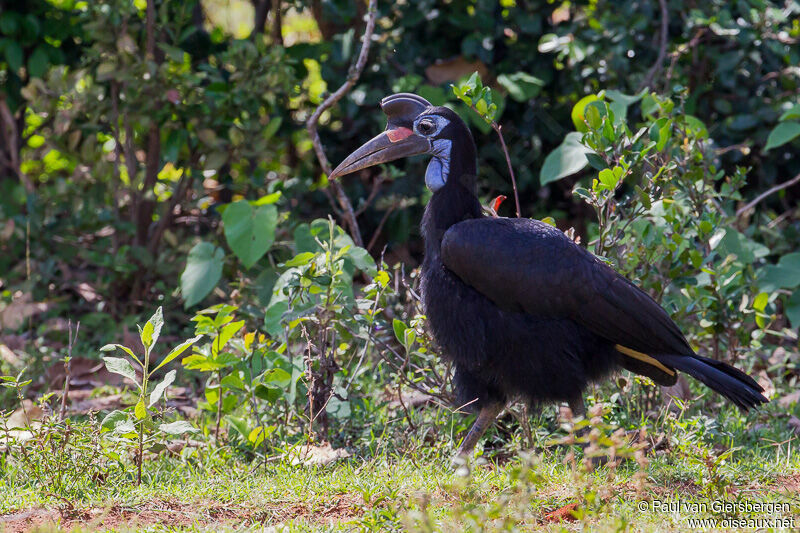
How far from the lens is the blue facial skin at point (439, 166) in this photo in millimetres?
3697

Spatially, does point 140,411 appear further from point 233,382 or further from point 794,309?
point 794,309

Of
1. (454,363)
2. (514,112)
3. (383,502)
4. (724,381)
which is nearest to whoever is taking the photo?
(383,502)

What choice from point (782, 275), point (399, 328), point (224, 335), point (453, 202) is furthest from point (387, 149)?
point (782, 275)

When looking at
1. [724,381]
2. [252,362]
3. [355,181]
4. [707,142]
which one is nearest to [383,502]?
[252,362]

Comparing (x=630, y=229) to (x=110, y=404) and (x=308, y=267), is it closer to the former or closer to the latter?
(x=308, y=267)

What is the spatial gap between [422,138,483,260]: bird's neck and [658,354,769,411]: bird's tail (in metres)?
0.91

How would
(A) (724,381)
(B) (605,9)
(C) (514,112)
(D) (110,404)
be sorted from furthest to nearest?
(C) (514,112), (B) (605,9), (D) (110,404), (A) (724,381)

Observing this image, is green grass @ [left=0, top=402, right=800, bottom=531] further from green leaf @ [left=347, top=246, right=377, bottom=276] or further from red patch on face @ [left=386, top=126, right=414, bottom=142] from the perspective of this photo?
red patch on face @ [left=386, top=126, right=414, bottom=142]

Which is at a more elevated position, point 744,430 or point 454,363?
point 454,363

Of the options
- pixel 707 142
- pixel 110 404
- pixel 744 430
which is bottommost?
pixel 744 430

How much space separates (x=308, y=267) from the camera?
3.64 meters

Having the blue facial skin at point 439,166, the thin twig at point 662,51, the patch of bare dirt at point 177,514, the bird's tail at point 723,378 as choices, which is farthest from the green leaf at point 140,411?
the thin twig at point 662,51

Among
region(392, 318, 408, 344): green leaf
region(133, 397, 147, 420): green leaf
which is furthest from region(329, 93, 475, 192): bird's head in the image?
region(133, 397, 147, 420): green leaf

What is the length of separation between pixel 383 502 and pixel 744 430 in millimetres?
1785
